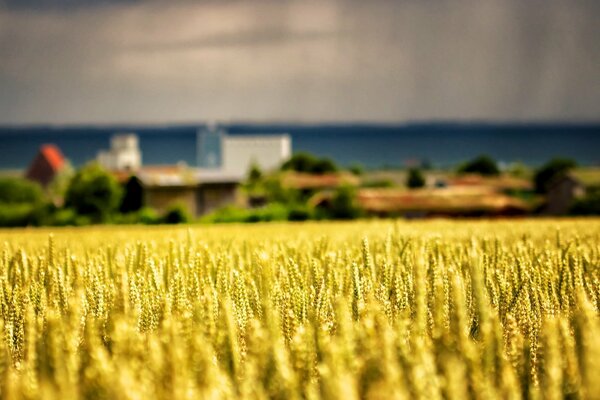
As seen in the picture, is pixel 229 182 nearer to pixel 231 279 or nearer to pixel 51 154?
pixel 231 279

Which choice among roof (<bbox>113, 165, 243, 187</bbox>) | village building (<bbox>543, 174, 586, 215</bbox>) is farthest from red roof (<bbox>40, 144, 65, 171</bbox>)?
village building (<bbox>543, 174, 586, 215</bbox>)

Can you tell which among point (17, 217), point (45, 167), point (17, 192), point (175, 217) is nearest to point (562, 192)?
point (175, 217)

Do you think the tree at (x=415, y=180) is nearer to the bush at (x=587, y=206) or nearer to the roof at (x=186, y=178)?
the roof at (x=186, y=178)

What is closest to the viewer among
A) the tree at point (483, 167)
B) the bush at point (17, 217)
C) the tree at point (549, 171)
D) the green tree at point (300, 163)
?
the bush at point (17, 217)

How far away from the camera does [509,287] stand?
4711 mm

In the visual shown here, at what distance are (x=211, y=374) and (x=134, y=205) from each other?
81495mm

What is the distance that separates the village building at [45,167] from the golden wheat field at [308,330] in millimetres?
190604

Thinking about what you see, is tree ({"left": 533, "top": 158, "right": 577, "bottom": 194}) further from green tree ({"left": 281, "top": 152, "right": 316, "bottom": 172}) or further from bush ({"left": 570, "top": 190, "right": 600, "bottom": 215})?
bush ({"left": 570, "top": 190, "right": 600, "bottom": 215})

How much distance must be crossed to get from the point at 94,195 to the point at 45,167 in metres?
123

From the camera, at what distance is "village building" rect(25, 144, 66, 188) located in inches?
7480

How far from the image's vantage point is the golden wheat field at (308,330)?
100 inches

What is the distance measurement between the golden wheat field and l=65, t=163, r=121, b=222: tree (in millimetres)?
69099

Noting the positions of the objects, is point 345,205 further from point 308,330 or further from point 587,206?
point 308,330

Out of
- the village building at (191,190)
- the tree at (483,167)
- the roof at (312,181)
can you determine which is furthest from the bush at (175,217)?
the tree at (483,167)
